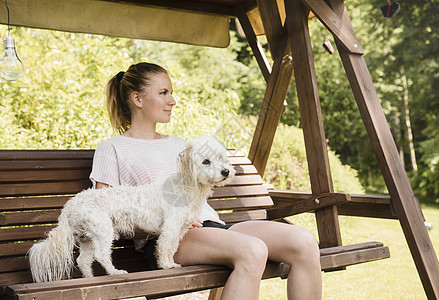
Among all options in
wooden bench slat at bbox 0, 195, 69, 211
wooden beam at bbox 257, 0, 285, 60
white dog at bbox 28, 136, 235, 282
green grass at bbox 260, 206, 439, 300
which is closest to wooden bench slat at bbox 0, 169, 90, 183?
wooden bench slat at bbox 0, 195, 69, 211

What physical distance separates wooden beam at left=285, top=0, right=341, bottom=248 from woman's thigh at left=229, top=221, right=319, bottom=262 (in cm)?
67

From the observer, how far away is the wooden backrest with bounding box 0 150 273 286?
244cm

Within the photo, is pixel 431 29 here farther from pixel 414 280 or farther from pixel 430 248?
pixel 430 248

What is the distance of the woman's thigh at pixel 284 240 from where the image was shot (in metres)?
2.17

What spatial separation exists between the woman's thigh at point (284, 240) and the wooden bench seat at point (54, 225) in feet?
0.19

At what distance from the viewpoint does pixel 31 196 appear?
2.70 meters

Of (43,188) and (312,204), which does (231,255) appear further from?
(43,188)

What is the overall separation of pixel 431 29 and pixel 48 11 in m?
11.4

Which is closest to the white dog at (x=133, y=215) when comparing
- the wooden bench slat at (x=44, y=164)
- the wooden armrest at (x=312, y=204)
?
the wooden bench slat at (x=44, y=164)

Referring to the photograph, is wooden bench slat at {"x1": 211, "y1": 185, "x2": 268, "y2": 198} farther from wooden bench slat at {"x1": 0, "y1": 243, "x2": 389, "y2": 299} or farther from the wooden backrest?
wooden bench slat at {"x1": 0, "y1": 243, "x2": 389, "y2": 299}

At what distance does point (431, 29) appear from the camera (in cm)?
1262

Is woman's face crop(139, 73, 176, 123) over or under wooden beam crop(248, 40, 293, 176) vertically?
under

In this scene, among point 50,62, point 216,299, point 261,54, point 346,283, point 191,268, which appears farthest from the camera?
point 50,62

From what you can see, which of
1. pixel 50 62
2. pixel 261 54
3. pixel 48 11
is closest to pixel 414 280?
pixel 261 54
